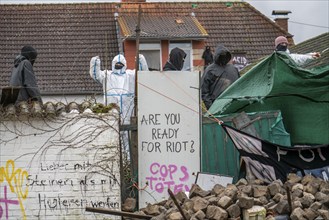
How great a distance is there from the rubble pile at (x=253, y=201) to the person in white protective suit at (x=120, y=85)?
2.19 m

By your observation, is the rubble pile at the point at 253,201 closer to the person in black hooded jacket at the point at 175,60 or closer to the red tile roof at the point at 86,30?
the person in black hooded jacket at the point at 175,60

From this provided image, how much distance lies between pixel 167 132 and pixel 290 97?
211cm

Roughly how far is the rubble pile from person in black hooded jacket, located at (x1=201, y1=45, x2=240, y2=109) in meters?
2.56

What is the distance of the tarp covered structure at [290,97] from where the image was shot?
15.2m

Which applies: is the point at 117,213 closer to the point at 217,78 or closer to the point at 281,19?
the point at 217,78

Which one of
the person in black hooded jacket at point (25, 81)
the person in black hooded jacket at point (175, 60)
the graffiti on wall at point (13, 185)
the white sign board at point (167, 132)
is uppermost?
the person in black hooded jacket at point (175, 60)

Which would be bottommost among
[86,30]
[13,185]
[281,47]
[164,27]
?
[13,185]

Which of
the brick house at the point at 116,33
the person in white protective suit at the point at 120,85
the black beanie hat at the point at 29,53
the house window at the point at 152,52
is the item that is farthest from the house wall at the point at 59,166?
the house window at the point at 152,52

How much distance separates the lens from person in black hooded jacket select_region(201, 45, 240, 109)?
1567 cm

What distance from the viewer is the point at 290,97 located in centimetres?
1534

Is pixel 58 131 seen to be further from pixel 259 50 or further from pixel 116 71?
pixel 259 50

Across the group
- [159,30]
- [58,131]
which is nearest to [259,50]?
[159,30]

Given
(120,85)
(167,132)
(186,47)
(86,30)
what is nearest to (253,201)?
(167,132)

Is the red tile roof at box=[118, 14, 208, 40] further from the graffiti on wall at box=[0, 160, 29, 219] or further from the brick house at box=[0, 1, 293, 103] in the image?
the graffiti on wall at box=[0, 160, 29, 219]
